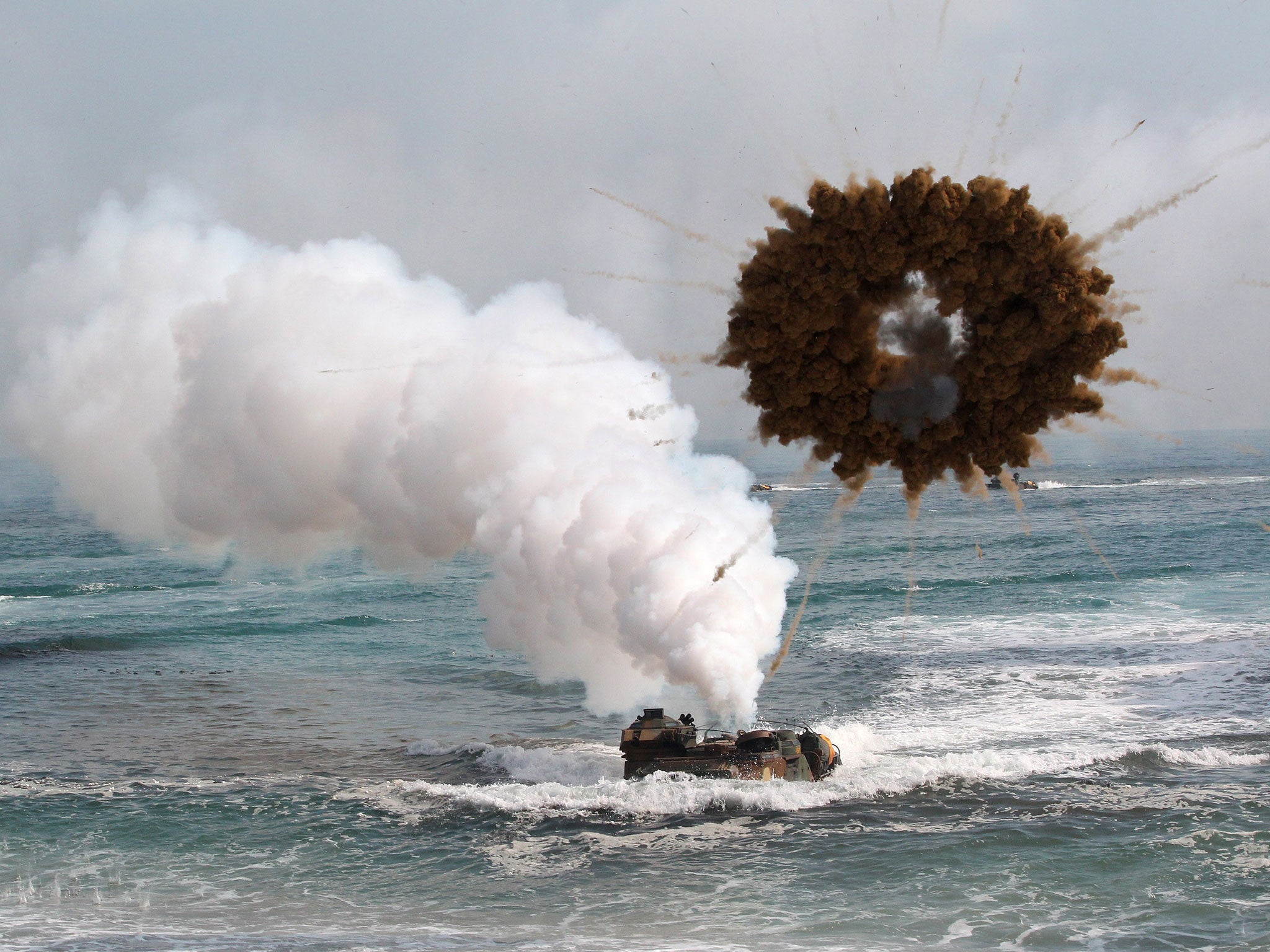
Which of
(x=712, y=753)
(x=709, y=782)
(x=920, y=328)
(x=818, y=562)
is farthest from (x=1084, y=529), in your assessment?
(x=920, y=328)

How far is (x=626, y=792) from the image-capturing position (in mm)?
26062

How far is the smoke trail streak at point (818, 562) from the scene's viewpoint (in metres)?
16.1

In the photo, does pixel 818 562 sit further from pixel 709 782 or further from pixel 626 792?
pixel 626 792

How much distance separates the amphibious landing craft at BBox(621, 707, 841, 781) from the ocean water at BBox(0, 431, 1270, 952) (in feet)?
1.60

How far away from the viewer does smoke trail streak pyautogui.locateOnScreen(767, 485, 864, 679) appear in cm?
1612

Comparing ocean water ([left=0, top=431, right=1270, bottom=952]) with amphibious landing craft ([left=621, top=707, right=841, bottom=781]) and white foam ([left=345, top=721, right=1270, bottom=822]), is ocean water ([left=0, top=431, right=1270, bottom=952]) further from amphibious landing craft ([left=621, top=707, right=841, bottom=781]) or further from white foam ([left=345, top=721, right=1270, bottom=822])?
amphibious landing craft ([left=621, top=707, right=841, bottom=781])

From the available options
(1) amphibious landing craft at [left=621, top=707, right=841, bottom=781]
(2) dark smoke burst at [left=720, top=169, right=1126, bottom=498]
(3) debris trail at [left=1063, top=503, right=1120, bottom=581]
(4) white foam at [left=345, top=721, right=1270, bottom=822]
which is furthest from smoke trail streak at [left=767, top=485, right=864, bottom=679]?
(3) debris trail at [left=1063, top=503, right=1120, bottom=581]

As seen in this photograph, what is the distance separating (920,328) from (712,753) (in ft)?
46.9

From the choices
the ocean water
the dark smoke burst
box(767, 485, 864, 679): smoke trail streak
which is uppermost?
the dark smoke burst

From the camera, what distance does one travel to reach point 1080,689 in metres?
36.4

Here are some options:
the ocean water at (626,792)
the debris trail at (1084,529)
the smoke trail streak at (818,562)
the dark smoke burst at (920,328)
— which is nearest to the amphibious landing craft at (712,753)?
the ocean water at (626,792)

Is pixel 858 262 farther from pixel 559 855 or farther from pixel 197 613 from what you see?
pixel 197 613

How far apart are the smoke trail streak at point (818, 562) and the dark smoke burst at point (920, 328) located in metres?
0.90

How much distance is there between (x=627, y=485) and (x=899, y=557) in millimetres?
46020
